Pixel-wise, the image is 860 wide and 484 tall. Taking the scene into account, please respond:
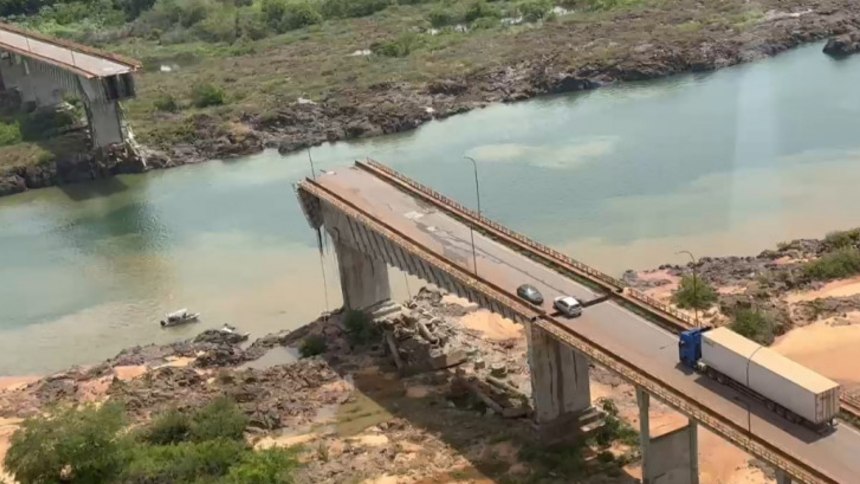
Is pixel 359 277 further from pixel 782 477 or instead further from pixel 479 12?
pixel 479 12

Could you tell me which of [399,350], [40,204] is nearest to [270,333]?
[399,350]

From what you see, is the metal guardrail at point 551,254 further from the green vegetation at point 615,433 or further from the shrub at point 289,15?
the shrub at point 289,15

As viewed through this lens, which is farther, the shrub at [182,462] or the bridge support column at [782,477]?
the shrub at [182,462]

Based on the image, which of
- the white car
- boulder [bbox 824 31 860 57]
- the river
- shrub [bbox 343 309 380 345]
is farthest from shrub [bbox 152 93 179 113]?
the white car

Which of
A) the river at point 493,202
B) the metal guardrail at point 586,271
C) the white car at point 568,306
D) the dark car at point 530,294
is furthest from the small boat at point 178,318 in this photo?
the white car at point 568,306

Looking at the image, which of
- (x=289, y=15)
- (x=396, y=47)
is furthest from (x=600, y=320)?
(x=289, y=15)

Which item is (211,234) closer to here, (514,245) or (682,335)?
(514,245)

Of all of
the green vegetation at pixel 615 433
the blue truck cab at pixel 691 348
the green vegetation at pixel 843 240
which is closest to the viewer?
the blue truck cab at pixel 691 348
